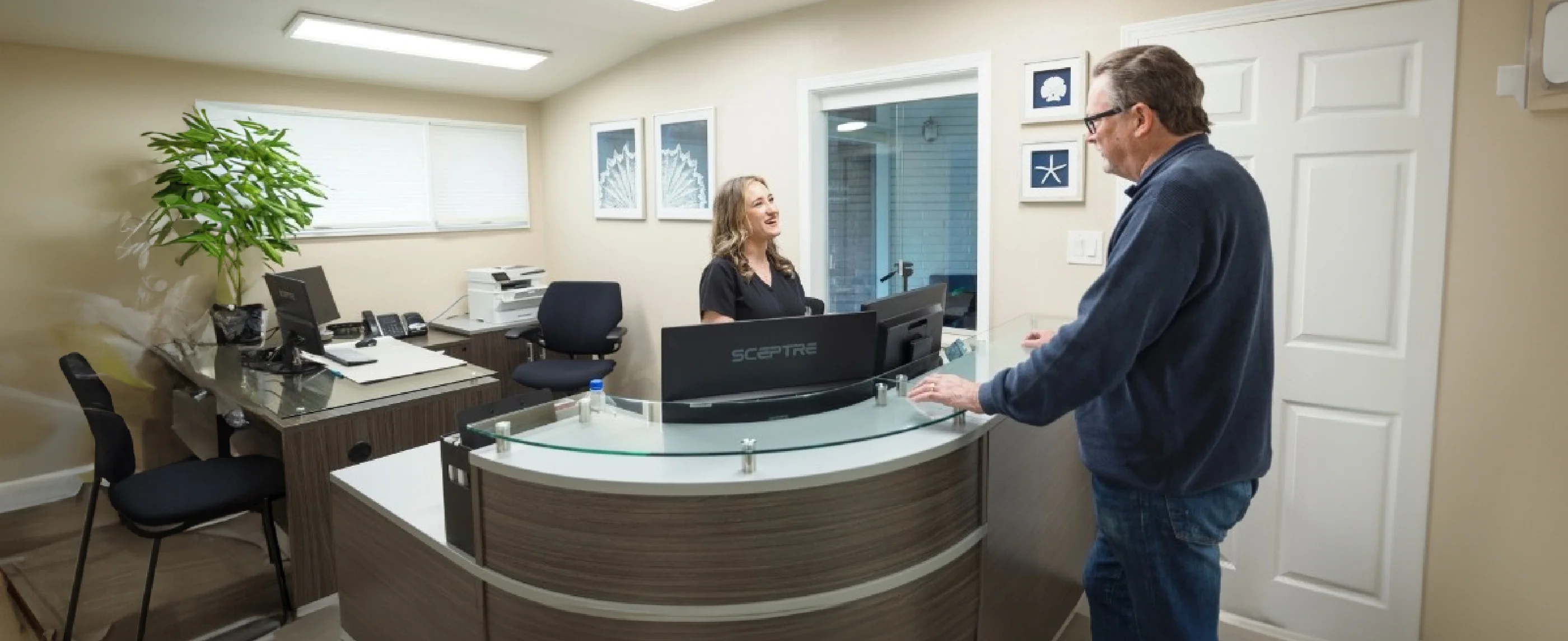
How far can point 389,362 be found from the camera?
3.62m

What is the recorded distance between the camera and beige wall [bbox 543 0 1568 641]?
7.38 ft

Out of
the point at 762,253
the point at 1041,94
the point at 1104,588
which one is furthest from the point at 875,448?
the point at 1041,94

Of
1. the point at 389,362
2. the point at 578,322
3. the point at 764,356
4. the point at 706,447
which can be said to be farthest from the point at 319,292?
the point at 706,447

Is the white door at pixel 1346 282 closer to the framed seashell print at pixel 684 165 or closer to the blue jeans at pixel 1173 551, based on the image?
the blue jeans at pixel 1173 551

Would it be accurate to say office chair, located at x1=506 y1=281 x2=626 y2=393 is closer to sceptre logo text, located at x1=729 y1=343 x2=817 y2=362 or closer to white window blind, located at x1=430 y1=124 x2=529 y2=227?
white window blind, located at x1=430 y1=124 x2=529 y2=227

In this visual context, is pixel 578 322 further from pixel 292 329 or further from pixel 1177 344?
pixel 1177 344

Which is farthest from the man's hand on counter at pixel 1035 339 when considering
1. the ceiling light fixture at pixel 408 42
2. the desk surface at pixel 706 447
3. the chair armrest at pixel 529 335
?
the ceiling light fixture at pixel 408 42

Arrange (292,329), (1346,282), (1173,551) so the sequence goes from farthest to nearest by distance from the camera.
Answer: (292,329) < (1346,282) < (1173,551)

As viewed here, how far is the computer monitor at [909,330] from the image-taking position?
2018 millimetres

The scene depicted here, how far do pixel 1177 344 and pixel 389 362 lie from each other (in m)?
3.26

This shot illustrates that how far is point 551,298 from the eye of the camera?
16.2ft

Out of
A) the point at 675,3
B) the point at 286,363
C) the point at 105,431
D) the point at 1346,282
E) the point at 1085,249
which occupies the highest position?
the point at 675,3

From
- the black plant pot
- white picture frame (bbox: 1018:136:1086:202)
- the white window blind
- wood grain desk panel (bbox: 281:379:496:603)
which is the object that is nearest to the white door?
white picture frame (bbox: 1018:136:1086:202)

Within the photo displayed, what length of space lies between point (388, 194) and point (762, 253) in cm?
300
